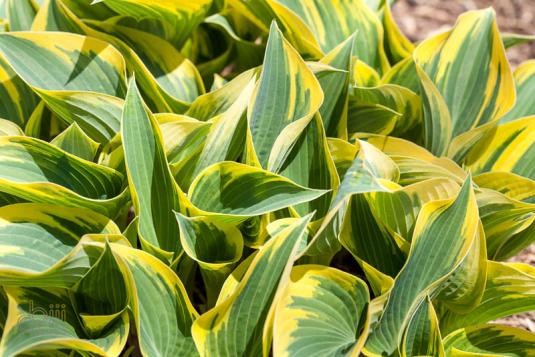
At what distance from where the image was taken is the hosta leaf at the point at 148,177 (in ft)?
3.77

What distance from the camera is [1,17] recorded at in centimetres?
159

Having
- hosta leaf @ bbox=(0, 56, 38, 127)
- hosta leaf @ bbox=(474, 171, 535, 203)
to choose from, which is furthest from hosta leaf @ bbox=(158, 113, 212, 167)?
hosta leaf @ bbox=(474, 171, 535, 203)

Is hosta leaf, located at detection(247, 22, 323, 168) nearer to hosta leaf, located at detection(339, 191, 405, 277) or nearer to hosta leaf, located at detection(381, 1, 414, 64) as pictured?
hosta leaf, located at detection(339, 191, 405, 277)

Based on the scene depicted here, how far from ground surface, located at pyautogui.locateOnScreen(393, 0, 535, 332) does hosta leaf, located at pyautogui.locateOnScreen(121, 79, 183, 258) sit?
1778 mm

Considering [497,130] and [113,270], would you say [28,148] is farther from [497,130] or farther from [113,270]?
[497,130]

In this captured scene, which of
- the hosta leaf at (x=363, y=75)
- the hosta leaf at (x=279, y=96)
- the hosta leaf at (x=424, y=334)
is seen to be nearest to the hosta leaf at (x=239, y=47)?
the hosta leaf at (x=363, y=75)

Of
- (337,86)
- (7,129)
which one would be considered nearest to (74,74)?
(7,129)

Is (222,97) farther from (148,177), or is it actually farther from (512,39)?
(512,39)

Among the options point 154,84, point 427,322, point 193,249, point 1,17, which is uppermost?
point 1,17

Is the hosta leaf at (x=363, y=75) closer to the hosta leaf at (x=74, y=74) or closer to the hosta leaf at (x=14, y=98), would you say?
the hosta leaf at (x=74, y=74)

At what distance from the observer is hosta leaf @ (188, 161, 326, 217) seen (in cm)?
113

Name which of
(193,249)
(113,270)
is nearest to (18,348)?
(113,270)

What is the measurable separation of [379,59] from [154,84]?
0.56 m

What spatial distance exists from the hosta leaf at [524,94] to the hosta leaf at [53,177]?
89 centimetres
